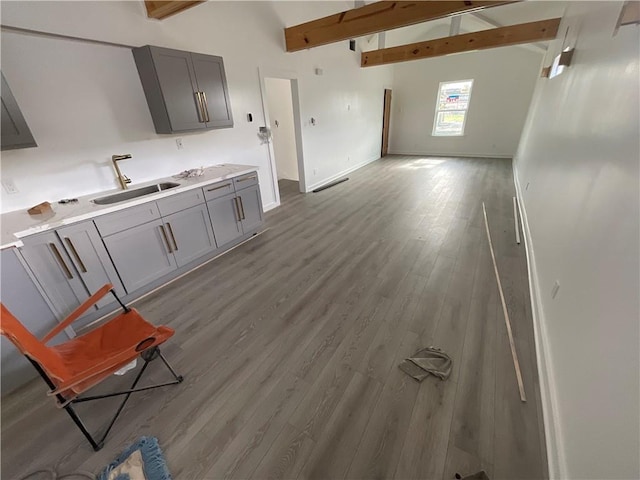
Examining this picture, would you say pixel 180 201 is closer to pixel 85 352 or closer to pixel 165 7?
pixel 85 352

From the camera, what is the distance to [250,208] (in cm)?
334

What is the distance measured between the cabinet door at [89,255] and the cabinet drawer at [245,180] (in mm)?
1459

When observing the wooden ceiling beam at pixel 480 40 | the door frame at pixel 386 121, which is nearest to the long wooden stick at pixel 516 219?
the wooden ceiling beam at pixel 480 40

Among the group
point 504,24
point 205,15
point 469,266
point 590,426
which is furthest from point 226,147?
point 504,24

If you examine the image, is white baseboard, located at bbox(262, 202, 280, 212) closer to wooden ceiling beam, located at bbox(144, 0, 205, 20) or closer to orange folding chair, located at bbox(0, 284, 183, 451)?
wooden ceiling beam, located at bbox(144, 0, 205, 20)

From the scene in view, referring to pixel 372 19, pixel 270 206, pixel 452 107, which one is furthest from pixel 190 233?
pixel 452 107

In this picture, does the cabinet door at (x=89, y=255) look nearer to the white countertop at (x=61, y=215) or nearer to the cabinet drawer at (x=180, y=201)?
the white countertop at (x=61, y=215)

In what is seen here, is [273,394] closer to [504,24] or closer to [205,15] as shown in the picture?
[205,15]

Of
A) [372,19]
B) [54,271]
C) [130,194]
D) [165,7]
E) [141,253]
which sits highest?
[372,19]

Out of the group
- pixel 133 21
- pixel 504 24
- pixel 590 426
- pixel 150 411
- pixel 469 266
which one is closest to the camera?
pixel 590 426

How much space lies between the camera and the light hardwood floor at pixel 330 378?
1.24m

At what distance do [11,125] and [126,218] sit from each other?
33.7 inches

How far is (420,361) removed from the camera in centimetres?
166

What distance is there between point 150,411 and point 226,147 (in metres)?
3.10
